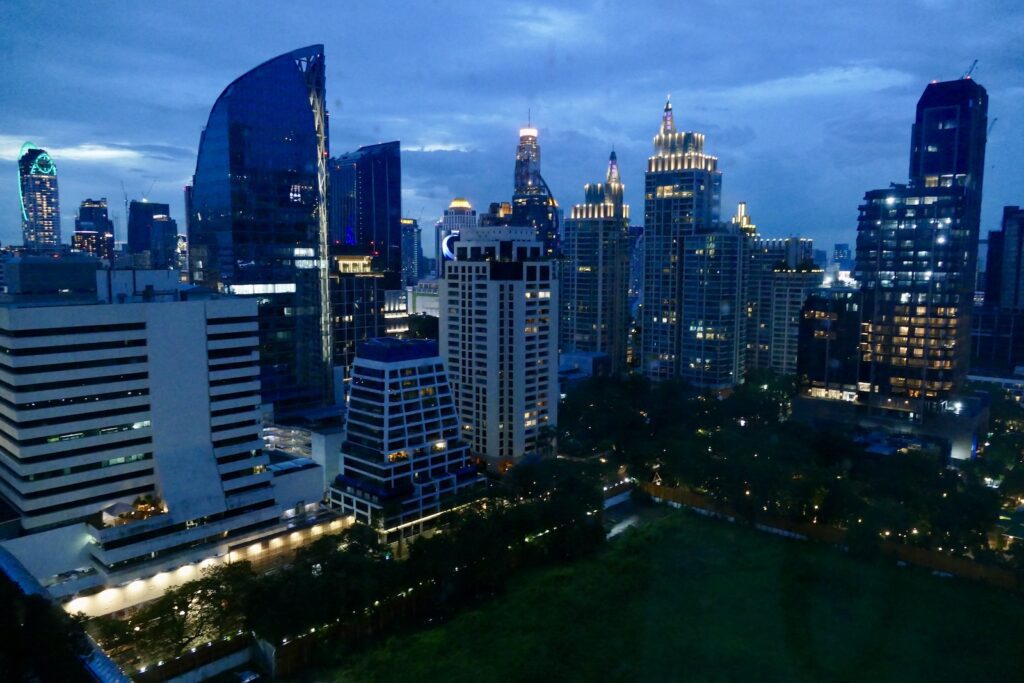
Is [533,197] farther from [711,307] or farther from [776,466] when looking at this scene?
[776,466]

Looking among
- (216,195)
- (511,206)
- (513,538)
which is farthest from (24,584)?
(511,206)

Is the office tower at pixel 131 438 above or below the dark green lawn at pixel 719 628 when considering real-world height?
above

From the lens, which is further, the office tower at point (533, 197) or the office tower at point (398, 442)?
the office tower at point (533, 197)

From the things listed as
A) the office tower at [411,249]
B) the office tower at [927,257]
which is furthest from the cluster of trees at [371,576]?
the office tower at [411,249]

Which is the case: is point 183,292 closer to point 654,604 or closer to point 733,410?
point 654,604

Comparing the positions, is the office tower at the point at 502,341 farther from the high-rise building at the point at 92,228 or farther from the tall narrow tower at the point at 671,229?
the high-rise building at the point at 92,228

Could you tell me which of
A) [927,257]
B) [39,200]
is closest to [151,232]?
[39,200]

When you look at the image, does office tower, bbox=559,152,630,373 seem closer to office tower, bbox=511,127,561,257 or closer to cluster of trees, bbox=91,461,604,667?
office tower, bbox=511,127,561,257
